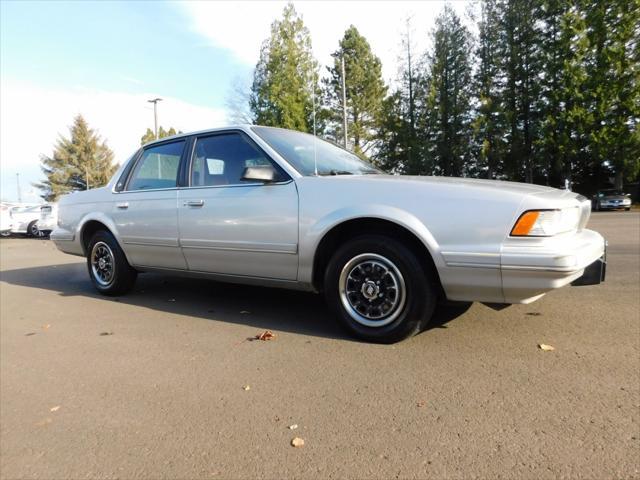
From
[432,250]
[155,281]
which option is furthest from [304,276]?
[155,281]

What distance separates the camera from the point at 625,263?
632 centimetres

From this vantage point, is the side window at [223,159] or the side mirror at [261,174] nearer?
the side mirror at [261,174]

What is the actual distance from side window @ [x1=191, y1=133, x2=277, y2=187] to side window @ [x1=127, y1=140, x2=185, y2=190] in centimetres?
29

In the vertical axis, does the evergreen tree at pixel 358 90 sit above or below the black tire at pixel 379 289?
above

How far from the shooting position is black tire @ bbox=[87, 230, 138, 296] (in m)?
5.14

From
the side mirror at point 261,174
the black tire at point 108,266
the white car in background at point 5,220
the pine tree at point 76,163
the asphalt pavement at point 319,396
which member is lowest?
the asphalt pavement at point 319,396

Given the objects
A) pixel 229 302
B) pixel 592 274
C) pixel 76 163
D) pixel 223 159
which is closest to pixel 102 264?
pixel 229 302

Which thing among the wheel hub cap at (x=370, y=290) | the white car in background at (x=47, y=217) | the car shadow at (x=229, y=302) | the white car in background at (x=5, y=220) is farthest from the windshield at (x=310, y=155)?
the white car in background at (x=5, y=220)

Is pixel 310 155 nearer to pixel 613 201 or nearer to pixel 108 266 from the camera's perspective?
pixel 108 266

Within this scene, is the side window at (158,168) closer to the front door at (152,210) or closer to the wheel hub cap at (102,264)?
the front door at (152,210)

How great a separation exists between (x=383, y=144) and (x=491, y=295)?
3535 centimetres

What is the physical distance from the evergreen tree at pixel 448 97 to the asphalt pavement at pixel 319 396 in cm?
3174

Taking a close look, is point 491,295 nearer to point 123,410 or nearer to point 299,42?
point 123,410

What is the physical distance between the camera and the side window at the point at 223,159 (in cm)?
405
